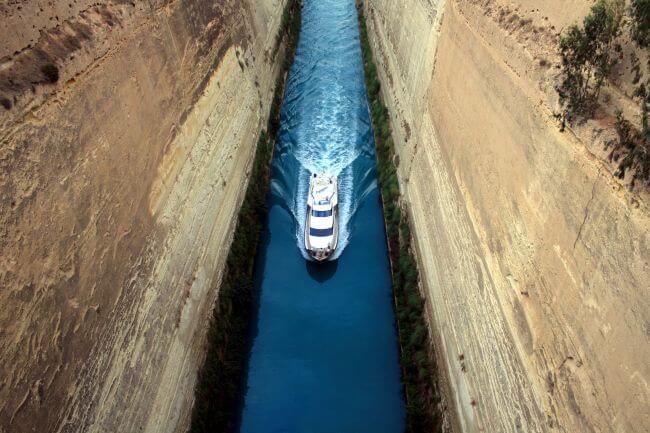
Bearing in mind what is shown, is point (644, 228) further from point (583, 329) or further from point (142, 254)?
point (142, 254)

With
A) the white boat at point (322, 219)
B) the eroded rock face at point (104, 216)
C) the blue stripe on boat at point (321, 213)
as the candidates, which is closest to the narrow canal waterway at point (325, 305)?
the white boat at point (322, 219)

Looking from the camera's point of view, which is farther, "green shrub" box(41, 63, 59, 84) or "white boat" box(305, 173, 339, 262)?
"white boat" box(305, 173, 339, 262)

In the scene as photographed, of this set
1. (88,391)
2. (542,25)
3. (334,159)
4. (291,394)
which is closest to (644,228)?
(542,25)

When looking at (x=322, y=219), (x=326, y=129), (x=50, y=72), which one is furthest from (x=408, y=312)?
(x=326, y=129)

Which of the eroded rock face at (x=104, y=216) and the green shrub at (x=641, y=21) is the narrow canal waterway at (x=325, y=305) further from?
the green shrub at (x=641, y=21)

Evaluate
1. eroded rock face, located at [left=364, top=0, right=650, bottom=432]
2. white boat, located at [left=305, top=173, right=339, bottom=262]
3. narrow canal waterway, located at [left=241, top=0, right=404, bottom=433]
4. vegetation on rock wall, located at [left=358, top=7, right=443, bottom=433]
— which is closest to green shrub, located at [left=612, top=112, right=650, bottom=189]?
eroded rock face, located at [left=364, top=0, right=650, bottom=432]

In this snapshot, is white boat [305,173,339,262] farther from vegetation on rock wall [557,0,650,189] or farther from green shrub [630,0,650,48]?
green shrub [630,0,650,48]
